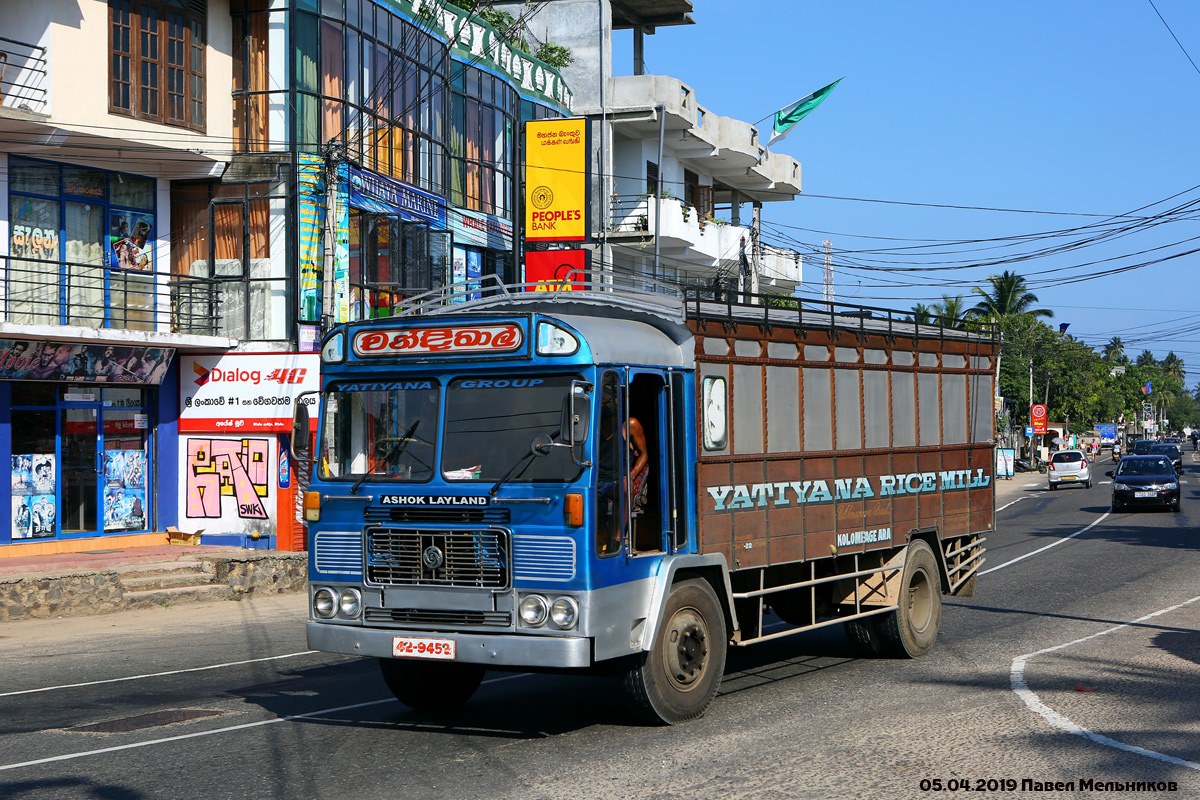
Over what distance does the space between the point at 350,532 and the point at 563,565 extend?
5.41ft

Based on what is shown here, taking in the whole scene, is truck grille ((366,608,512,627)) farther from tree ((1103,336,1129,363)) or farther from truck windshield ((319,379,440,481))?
tree ((1103,336,1129,363))

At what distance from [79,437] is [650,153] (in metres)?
21.2

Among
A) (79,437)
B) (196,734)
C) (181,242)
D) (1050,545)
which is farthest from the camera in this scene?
(1050,545)

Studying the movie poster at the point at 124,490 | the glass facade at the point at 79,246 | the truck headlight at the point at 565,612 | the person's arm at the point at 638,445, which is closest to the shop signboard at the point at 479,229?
the glass facade at the point at 79,246

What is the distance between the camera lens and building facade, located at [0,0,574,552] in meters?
21.5

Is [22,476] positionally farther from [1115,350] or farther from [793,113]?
[1115,350]

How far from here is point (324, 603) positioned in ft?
28.4

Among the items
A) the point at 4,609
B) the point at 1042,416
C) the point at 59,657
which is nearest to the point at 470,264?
the point at 4,609

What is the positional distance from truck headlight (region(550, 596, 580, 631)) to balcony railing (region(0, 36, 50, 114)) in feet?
55.9

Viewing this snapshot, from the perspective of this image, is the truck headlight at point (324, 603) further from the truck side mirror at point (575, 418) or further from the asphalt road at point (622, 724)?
the truck side mirror at point (575, 418)

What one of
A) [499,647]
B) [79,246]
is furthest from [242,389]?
[499,647]

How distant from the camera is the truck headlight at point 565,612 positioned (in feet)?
25.6

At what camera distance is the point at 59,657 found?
13.7 m

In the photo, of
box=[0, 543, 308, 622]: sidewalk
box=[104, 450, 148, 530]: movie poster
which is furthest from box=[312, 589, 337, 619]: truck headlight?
box=[104, 450, 148, 530]: movie poster
